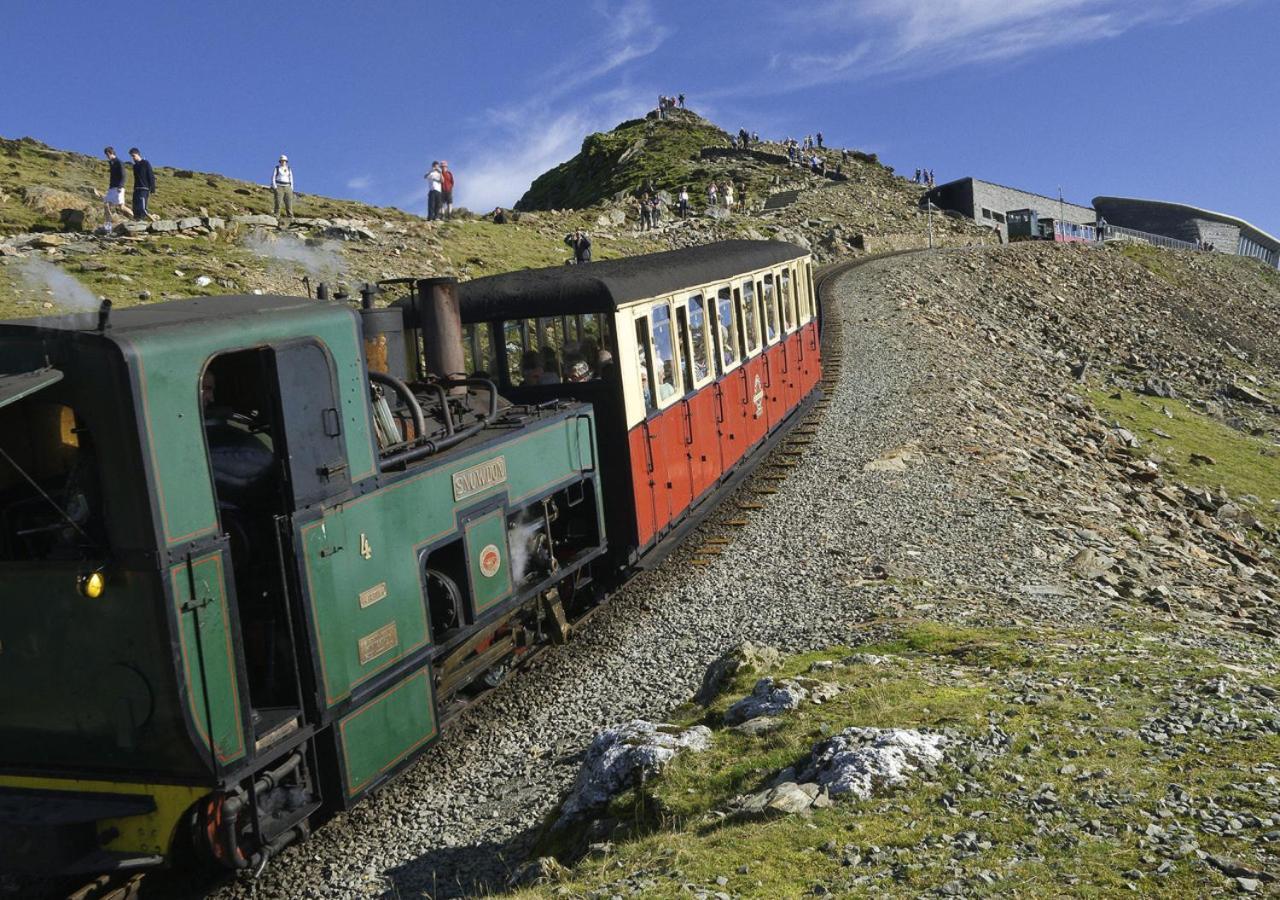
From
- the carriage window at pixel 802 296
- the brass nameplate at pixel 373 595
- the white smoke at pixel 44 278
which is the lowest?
the brass nameplate at pixel 373 595

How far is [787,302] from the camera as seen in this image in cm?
1925

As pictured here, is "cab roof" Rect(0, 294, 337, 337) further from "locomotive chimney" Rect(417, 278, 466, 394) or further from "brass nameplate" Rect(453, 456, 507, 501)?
"locomotive chimney" Rect(417, 278, 466, 394)

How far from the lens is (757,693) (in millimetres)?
8312

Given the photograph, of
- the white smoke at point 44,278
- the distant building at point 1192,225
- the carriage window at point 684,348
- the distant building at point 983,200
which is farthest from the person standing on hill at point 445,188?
the distant building at point 1192,225

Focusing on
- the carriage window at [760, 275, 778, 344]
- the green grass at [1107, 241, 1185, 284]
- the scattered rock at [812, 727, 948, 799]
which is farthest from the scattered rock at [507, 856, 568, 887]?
the green grass at [1107, 241, 1185, 284]

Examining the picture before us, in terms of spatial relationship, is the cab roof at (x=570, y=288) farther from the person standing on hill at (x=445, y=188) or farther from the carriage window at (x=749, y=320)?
the person standing on hill at (x=445, y=188)

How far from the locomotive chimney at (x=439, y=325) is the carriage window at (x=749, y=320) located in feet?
18.7

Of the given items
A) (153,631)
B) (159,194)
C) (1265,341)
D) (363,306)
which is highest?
(159,194)

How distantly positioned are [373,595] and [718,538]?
6997mm

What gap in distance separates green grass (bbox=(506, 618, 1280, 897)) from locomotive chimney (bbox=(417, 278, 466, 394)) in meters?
4.36

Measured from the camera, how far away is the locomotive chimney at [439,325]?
10844mm

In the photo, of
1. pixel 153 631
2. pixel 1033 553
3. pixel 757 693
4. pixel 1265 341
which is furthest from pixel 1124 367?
pixel 153 631

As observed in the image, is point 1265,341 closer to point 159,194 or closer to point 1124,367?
point 1124,367

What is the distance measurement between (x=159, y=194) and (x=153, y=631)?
3763 centimetres
